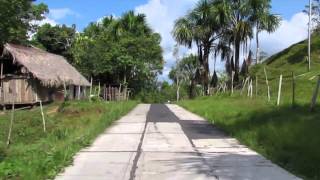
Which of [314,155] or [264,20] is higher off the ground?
[264,20]

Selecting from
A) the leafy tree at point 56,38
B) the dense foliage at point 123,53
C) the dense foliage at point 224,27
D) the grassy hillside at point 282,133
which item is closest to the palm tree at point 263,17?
the dense foliage at point 224,27

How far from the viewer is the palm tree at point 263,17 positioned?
58094 millimetres

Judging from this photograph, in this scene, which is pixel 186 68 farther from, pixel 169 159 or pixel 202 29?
pixel 169 159

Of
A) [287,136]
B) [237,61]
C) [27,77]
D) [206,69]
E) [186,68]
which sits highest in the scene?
[186,68]

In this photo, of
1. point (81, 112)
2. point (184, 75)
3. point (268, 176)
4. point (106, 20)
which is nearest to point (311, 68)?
point (81, 112)

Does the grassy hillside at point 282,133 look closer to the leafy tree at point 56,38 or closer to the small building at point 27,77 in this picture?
the small building at point 27,77

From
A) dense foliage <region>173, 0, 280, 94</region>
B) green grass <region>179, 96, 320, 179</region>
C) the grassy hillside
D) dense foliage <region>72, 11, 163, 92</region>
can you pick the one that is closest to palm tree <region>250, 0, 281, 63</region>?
dense foliage <region>173, 0, 280, 94</region>

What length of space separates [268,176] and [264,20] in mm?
47707

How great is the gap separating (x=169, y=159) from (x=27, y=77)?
29.7 m

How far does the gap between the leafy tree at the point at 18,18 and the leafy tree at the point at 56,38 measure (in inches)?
473

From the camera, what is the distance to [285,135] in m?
16.6

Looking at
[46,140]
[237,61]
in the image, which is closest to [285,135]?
[46,140]

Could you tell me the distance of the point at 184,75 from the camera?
9306 cm

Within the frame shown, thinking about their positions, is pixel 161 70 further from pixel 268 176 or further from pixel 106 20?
pixel 268 176
